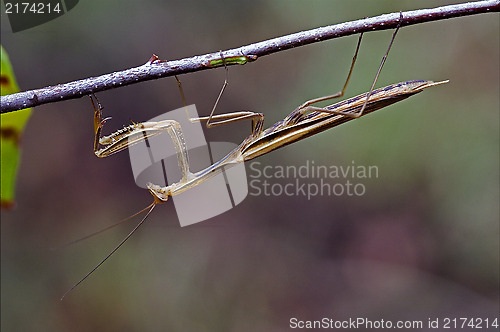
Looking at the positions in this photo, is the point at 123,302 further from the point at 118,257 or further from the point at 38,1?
the point at 38,1

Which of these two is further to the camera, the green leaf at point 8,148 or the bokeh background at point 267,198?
the bokeh background at point 267,198

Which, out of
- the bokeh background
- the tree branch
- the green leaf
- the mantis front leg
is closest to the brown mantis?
the mantis front leg

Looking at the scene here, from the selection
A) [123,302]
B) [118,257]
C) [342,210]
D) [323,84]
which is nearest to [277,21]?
[323,84]

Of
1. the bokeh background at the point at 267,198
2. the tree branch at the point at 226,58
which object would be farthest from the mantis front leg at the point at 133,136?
the bokeh background at the point at 267,198

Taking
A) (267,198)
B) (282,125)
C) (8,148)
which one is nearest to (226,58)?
(282,125)

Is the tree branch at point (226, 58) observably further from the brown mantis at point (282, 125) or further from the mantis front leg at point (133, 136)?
the brown mantis at point (282, 125)

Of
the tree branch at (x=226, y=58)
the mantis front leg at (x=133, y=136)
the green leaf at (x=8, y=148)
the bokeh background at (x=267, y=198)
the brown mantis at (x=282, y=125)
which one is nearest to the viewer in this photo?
the green leaf at (x=8, y=148)
